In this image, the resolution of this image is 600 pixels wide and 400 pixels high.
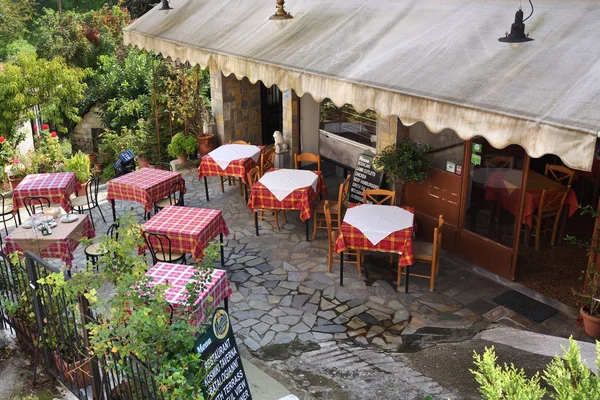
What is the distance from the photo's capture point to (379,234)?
8594 millimetres

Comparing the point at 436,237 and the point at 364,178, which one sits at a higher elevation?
the point at 436,237

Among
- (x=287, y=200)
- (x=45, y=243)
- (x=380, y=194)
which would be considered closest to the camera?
(x=45, y=243)

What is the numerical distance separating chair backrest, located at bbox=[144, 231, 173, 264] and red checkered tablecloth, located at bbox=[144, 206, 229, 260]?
0.08 m

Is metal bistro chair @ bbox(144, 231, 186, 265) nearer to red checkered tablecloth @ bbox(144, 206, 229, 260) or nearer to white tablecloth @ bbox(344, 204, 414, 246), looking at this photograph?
red checkered tablecloth @ bbox(144, 206, 229, 260)

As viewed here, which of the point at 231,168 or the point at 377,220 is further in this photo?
the point at 231,168

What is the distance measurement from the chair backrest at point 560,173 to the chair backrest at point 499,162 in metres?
2.24

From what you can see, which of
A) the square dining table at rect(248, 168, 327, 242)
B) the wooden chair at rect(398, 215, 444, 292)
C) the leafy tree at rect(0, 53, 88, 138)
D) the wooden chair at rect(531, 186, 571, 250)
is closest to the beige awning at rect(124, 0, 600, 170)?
the square dining table at rect(248, 168, 327, 242)

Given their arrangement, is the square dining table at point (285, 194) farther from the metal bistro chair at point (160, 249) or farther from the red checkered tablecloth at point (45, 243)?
the red checkered tablecloth at point (45, 243)

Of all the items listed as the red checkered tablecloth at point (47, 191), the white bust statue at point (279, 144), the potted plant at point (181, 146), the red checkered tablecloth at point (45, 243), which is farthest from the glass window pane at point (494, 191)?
the potted plant at point (181, 146)

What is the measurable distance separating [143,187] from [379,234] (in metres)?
4.61

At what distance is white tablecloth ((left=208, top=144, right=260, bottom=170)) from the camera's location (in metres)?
12.0

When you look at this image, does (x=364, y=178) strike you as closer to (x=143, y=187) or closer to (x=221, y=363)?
(x=143, y=187)

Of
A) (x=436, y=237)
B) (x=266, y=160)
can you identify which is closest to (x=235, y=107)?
(x=266, y=160)

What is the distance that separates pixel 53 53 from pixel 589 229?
22159 mm
